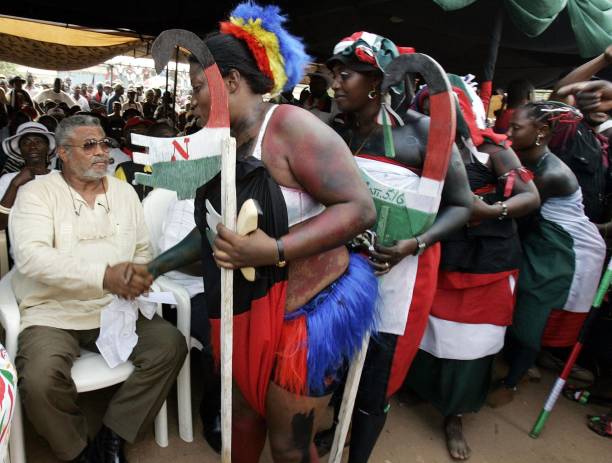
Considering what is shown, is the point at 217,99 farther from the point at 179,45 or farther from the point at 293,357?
the point at 293,357

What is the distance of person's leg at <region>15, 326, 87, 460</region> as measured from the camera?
188cm

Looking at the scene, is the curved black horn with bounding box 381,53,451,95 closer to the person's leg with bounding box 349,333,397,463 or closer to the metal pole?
the person's leg with bounding box 349,333,397,463

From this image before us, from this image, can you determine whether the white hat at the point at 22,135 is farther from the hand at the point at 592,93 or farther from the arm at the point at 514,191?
the hand at the point at 592,93

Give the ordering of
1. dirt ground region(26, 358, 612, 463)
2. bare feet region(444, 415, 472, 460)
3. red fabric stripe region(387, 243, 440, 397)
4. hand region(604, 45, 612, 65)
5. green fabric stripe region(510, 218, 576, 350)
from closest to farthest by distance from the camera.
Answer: red fabric stripe region(387, 243, 440, 397), dirt ground region(26, 358, 612, 463), bare feet region(444, 415, 472, 460), green fabric stripe region(510, 218, 576, 350), hand region(604, 45, 612, 65)

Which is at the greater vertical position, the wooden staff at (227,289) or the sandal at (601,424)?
the wooden staff at (227,289)

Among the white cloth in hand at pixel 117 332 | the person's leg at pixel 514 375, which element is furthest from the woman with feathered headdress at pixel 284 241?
the person's leg at pixel 514 375

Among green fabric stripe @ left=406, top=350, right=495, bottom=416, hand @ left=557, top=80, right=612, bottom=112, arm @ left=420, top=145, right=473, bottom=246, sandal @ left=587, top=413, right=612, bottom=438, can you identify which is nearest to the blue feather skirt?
arm @ left=420, top=145, right=473, bottom=246

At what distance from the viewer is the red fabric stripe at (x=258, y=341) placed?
4.44ft

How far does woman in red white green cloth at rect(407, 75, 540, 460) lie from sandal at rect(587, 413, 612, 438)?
0.83 metres

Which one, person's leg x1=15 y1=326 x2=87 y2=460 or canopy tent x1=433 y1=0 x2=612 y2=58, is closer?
person's leg x1=15 y1=326 x2=87 y2=460

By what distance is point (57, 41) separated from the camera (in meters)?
8.24

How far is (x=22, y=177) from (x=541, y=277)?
3.77m

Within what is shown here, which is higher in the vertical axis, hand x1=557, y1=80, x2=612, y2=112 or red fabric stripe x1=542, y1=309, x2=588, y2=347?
hand x1=557, y1=80, x2=612, y2=112

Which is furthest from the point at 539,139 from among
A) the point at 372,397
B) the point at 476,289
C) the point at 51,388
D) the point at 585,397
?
the point at 51,388
